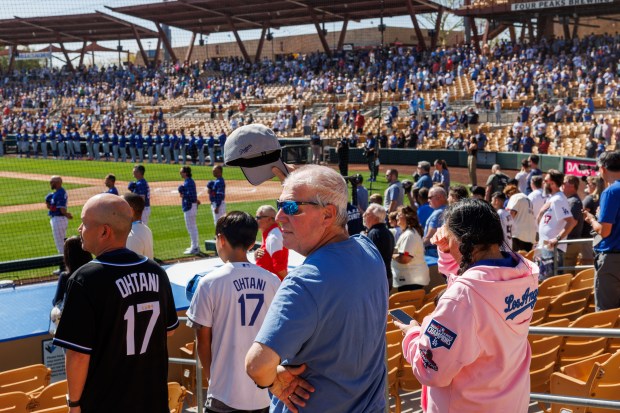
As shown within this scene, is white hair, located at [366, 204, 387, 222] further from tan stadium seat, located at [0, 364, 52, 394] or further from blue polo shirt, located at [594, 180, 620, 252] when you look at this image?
tan stadium seat, located at [0, 364, 52, 394]

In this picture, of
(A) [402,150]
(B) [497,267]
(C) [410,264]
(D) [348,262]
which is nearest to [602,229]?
(C) [410,264]

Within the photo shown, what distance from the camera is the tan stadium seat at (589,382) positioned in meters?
4.36

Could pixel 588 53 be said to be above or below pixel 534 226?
above

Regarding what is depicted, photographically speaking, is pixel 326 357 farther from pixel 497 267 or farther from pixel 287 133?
pixel 287 133

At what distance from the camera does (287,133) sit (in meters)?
35.6

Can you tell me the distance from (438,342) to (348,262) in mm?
482

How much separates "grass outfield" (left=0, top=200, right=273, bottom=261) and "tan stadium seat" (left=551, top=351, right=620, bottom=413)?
10050 mm

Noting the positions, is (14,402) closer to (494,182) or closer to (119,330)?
(119,330)

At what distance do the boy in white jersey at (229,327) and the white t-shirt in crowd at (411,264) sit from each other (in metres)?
4.41

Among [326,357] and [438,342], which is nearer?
[326,357]

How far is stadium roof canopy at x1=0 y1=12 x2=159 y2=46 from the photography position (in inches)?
1742

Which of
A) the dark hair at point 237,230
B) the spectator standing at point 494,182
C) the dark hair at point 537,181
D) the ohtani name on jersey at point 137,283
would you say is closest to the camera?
the ohtani name on jersey at point 137,283

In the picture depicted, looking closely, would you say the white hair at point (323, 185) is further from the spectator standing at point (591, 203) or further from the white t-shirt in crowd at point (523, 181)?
the white t-shirt in crowd at point (523, 181)

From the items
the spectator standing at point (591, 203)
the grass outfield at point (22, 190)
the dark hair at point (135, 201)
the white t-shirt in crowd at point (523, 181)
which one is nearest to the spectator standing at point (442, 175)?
the white t-shirt in crowd at point (523, 181)
